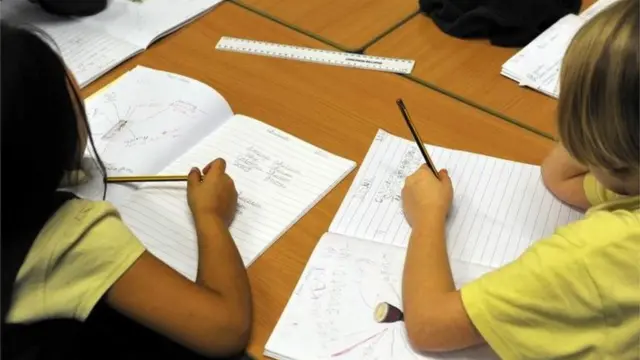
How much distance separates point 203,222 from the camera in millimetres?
943

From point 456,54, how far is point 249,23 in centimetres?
35

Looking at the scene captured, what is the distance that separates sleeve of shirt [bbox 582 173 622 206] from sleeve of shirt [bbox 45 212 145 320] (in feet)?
1.78

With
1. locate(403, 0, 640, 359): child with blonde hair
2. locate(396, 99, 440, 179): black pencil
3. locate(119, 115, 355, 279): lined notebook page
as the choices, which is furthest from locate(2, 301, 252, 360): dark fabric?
locate(396, 99, 440, 179): black pencil

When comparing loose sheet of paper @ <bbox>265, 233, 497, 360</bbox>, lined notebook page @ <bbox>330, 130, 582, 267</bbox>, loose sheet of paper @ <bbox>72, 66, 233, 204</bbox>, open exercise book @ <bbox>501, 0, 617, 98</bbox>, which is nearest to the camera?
loose sheet of paper @ <bbox>265, 233, 497, 360</bbox>

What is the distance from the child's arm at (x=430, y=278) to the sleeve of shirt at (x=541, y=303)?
1.0 inches

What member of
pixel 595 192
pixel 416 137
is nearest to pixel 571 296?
pixel 595 192

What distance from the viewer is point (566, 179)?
99cm

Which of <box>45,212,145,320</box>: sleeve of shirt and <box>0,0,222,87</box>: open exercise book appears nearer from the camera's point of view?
<box>45,212,145,320</box>: sleeve of shirt

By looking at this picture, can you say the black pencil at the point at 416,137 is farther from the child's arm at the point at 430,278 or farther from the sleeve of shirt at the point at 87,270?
the sleeve of shirt at the point at 87,270

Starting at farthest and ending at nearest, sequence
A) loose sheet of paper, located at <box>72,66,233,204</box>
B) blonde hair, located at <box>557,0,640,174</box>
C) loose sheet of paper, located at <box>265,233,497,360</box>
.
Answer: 1. loose sheet of paper, located at <box>72,66,233,204</box>
2. loose sheet of paper, located at <box>265,233,497,360</box>
3. blonde hair, located at <box>557,0,640,174</box>

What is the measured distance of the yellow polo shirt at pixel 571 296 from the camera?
29.2 inches

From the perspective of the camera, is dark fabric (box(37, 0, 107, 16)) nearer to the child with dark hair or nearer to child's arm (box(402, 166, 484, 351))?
the child with dark hair

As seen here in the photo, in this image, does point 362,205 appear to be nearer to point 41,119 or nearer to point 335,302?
point 335,302

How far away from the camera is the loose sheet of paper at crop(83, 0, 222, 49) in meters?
1.32
